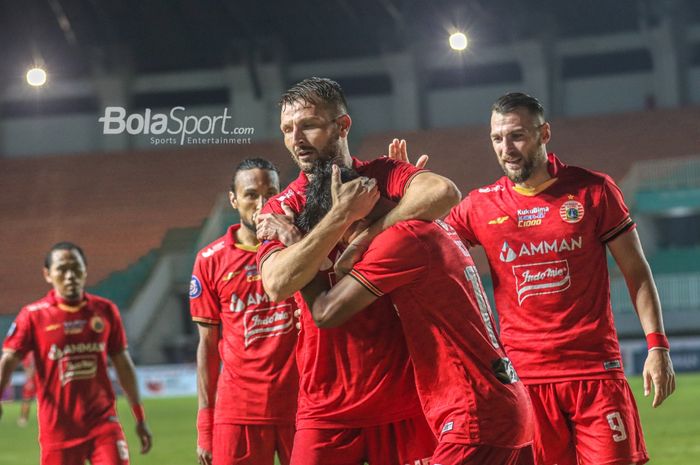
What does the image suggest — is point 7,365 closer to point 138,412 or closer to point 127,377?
point 127,377

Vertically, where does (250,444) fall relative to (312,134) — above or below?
below

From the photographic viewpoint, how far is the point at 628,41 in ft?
105

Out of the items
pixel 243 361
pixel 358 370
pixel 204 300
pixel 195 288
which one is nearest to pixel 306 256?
pixel 358 370

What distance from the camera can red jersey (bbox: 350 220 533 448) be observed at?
3354mm

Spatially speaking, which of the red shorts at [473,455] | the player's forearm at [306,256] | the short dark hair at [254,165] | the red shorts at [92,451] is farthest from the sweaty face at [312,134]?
the red shorts at [92,451]

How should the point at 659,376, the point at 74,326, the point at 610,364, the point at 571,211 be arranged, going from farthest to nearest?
the point at 74,326 < the point at 571,211 < the point at 610,364 < the point at 659,376

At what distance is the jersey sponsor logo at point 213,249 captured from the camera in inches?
232

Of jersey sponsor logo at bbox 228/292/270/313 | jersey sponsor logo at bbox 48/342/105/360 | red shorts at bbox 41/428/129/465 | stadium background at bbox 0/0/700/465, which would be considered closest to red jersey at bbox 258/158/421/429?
jersey sponsor logo at bbox 228/292/270/313

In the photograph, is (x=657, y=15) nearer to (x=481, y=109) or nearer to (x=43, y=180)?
(x=481, y=109)

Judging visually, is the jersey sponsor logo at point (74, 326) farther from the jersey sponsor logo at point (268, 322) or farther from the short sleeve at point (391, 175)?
the short sleeve at point (391, 175)

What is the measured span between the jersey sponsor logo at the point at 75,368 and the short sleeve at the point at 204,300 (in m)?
1.39

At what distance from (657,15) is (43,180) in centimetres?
1975

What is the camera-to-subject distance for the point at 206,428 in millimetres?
5750

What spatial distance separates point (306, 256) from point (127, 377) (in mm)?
3985
